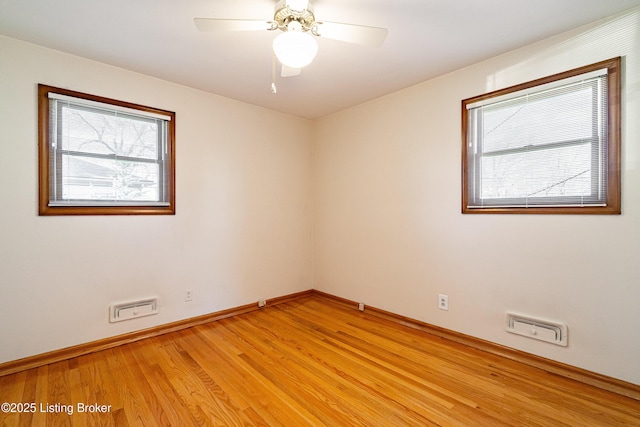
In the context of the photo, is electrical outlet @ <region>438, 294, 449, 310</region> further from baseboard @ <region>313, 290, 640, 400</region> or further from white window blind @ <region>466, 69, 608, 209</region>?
white window blind @ <region>466, 69, 608, 209</region>

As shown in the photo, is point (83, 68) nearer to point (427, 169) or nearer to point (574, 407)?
point (427, 169)

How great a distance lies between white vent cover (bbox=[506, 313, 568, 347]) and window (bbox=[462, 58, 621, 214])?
0.81 m

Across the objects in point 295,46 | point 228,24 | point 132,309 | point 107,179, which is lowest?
point 132,309

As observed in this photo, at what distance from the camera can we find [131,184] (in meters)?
2.54

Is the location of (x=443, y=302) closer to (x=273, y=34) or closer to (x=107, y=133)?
(x=273, y=34)

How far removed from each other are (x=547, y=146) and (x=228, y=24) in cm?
229

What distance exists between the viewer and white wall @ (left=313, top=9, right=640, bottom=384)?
179cm

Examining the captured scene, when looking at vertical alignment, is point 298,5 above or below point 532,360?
above

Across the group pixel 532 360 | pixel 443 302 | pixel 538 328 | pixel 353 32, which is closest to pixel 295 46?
pixel 353 32

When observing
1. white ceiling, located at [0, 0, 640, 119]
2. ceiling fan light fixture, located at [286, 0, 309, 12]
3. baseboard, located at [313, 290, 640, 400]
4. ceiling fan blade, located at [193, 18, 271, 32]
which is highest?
white ceiling, located at [0, 0, 640, 119]

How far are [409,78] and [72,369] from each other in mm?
3622

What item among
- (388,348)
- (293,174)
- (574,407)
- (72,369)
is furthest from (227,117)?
(574,407)

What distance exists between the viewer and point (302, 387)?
1.85m

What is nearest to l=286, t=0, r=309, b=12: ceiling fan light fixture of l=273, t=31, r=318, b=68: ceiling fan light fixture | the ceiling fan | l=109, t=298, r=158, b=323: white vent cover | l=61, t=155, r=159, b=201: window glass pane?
the ceiling fan
